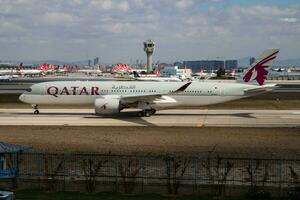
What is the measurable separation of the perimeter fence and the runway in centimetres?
1955

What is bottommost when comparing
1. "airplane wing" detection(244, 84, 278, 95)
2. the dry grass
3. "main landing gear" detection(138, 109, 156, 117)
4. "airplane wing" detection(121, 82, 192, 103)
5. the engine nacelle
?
the dry grass

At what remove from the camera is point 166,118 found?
43812mm

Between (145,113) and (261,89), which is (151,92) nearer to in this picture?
(145,113)

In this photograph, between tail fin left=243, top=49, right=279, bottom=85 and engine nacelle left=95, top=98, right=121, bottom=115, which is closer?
engine nacelle left=95, top=98, right=121, bottom=115

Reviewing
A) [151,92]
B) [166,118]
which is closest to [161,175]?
[166,118]

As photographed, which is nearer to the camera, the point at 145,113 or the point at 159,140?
the point at 159,140

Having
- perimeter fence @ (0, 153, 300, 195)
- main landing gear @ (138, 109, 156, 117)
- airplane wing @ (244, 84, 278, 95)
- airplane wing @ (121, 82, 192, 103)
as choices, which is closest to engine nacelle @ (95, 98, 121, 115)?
airplane wing @ (121, 82, 192, 103)

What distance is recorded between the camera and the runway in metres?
39.4

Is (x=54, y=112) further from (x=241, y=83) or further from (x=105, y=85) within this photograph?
(x=241, y=83)

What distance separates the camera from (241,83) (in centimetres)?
4681

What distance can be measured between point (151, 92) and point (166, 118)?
13.0ft

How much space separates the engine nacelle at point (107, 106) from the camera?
43.4m

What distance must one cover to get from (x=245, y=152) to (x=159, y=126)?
13.2m

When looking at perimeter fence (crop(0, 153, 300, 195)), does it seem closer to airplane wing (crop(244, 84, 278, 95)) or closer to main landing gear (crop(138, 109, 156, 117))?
airplane wing (crop(244, 84, 278, 95))
